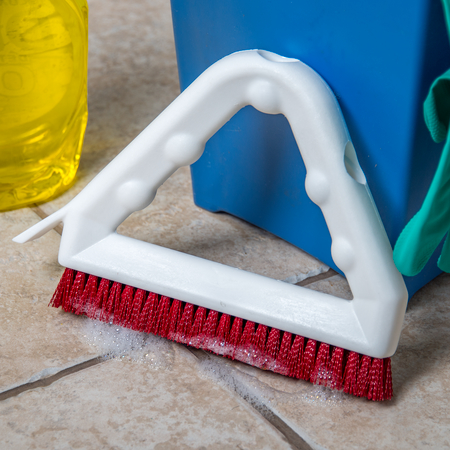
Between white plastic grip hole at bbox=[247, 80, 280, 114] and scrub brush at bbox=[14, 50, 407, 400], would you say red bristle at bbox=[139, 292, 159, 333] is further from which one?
white plastic grip hole at bbox=[247, 80, 280, 114]

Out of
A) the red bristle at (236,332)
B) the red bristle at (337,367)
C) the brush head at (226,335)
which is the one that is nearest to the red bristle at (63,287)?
the brush head at (226,335)

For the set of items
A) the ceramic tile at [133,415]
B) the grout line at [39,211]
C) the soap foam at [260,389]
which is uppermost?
the ceramic tile at [133,415]

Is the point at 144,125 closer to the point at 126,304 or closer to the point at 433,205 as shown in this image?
the point at 126,304

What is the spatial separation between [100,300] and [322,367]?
10.9 inches

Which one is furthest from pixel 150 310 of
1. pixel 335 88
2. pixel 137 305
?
pixel 335 88

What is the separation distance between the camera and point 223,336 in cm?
67

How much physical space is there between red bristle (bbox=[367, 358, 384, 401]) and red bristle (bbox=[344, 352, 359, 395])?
15 mm

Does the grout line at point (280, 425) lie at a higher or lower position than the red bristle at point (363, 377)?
lower

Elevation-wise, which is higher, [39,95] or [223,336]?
[39,95]

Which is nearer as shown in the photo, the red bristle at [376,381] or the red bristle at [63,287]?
the red bristle at [376,381]

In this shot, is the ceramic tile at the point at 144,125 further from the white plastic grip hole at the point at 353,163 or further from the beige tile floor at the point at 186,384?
the white plastic grip hole at the point at 353,163

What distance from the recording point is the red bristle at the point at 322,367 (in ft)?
2.07

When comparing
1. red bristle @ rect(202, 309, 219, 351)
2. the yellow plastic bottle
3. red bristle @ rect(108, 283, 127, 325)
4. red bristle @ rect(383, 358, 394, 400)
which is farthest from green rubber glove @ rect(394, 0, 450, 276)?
the yellow plastic bottle

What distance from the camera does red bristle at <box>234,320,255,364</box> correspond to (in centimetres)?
65
